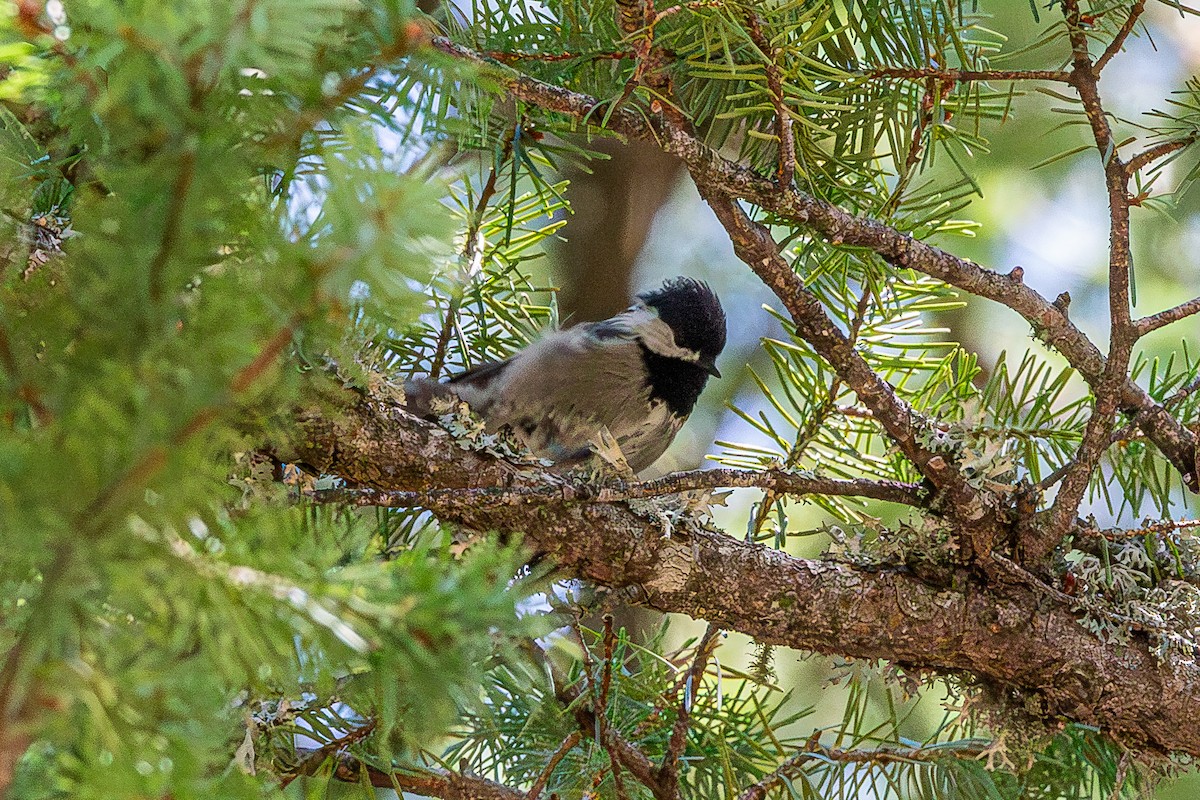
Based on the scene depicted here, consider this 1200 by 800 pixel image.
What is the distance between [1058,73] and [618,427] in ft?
2.27

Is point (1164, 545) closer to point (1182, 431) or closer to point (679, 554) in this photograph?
point (1182, 431)

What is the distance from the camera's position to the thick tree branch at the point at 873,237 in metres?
0.77

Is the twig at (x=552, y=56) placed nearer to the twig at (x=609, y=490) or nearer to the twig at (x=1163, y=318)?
the twig at (x=609, y=490)

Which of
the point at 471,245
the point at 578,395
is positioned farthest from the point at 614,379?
the point at 471,245

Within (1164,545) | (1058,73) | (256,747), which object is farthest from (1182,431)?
(256,747)

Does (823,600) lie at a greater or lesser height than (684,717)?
greater

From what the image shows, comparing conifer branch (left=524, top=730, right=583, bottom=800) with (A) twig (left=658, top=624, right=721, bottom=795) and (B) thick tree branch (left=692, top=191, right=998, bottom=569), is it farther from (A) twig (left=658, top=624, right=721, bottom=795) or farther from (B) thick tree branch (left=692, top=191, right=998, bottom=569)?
(B) thick tree branch (left=692, top=191, right=998, bottom=569)

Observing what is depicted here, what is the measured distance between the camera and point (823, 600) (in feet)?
2.99

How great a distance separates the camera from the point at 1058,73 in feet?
2.58

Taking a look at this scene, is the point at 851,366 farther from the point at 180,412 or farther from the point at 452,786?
the point at 180,412

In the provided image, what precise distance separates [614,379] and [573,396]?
67 mm

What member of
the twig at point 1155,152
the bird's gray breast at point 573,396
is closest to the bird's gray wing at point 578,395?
the bird's gray breast at point 573,396

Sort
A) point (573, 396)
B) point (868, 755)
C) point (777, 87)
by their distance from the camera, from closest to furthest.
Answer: point (777, 87), point (868, 755), point (573, 396)

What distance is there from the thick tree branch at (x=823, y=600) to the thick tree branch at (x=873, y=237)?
21 cm
